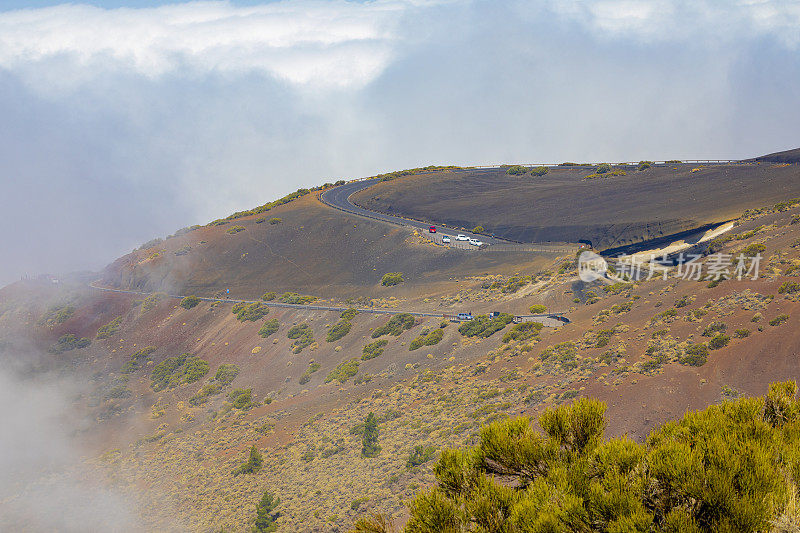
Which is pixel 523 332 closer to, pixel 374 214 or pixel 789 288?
pixel 789 288

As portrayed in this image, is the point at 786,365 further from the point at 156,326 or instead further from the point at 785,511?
the point at 156,326

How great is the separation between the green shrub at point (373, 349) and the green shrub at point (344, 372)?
1126 mm

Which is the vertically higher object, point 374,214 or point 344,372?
point 374,214

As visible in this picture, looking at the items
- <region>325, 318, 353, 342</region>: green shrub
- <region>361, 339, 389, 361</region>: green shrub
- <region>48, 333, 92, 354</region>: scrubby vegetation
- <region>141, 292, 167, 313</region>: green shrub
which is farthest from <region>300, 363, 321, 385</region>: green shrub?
<region>48, 333, 92, 354</region>: scrubby vegetation

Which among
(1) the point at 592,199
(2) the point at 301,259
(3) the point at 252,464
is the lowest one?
(3) the point at 252,464

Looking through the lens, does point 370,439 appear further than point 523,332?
No

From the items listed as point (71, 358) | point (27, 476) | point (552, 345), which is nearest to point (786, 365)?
point (552, 345)

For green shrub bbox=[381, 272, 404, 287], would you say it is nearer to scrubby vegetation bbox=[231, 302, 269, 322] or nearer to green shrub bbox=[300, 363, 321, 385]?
scrubby vegetation bbox=[231, 302, 269, 322]

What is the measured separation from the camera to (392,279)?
75.8 meters

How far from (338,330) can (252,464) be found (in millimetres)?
24324

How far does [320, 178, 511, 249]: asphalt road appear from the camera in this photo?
8681 cm

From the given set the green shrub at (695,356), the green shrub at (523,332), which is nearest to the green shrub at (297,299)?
the green shrub at (523,332)

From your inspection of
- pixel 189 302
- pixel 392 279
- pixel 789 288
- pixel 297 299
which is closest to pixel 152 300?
pixel 189 302

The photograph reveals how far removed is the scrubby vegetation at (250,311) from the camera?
73062 mm
